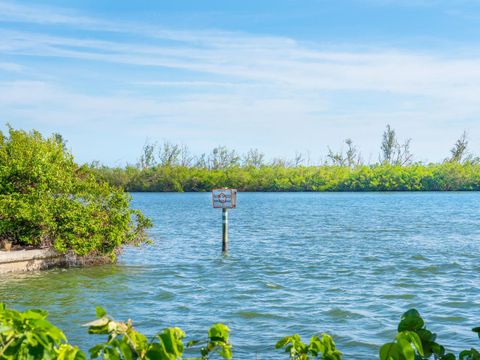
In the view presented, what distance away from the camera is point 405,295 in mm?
15492

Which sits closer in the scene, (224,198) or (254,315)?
(254,315)

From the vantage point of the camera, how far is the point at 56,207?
18344 millimetres

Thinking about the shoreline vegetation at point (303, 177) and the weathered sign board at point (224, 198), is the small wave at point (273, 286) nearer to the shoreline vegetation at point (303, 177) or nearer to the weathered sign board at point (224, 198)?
the weathered sign board at point (224, 198)

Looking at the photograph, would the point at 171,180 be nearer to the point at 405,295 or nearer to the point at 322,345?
the point at 405,295

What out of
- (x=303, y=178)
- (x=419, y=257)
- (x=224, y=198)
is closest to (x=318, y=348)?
(x=419, y=257)

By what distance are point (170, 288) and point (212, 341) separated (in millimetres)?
13303

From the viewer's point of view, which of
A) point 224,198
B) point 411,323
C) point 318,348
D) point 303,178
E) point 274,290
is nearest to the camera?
point 411,323

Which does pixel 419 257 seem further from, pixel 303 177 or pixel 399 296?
pixel 303 177

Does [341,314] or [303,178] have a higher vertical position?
[303,178]

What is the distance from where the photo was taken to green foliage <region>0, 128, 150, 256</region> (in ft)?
58.7

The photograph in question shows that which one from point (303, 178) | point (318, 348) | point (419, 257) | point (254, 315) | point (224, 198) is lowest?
point (254, 315)

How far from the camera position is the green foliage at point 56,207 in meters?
17.9

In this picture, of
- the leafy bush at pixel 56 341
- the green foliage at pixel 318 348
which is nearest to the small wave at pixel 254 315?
the green foliage at pixel 318 348

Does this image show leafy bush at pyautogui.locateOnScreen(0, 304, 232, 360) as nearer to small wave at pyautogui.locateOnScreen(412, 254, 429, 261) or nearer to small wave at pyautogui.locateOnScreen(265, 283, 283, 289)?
small wave at pyautogui.locateOnScreen(265, 283, 283, 289)
